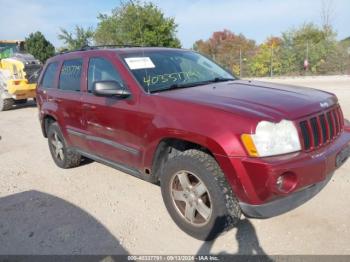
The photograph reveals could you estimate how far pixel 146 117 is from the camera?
3803mm

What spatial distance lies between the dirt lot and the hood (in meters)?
1.12

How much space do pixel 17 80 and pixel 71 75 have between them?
898 cm

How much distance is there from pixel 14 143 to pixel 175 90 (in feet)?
17.4

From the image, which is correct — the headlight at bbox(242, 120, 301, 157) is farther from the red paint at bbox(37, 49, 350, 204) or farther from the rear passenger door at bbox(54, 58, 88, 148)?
the rear passenger door at bbox(54, 58, 88, 148)

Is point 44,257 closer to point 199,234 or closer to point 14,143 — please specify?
point 199,234

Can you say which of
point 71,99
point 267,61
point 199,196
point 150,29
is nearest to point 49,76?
point 71,99

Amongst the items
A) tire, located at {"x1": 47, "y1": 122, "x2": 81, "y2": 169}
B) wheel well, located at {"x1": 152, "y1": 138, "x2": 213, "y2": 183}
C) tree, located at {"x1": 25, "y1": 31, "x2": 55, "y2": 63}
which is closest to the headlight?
wheel well, located at {"x1": 152, "y1": 138, "x2": 213, "y2": 183}

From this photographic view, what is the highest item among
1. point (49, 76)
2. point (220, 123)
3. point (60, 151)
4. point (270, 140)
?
point (49, 76)

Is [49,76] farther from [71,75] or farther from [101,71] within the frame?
[101,71]

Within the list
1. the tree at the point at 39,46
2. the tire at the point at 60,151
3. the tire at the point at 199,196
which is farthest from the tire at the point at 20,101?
the tree at the point at 39,46

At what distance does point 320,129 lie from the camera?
3.34 metres

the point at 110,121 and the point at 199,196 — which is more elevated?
the point at 110,121

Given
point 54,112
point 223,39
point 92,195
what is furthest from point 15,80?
point 223,39

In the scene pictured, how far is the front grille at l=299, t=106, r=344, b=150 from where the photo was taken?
3.18 m
